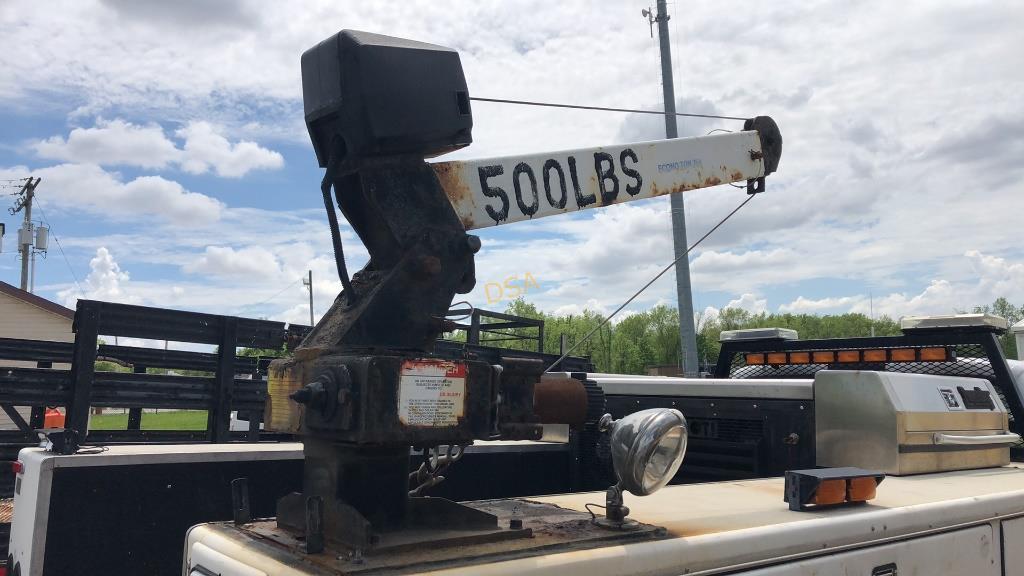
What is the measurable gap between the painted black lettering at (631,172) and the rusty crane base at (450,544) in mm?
1382

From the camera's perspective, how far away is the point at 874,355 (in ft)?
14.6

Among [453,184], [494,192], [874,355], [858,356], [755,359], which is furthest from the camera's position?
[755,359]

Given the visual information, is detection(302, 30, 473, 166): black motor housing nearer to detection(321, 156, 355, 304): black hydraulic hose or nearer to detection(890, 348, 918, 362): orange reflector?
detection(321, 156, 355, 304): black hydraulic hose

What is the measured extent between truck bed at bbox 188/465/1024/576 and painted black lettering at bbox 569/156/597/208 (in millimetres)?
1025

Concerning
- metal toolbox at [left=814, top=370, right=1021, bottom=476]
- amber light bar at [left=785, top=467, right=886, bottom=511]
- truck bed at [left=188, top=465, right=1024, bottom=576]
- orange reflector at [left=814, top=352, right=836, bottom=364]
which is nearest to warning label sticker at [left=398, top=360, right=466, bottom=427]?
truck bed at [left=188, top=465, right=1024, bottom=576]

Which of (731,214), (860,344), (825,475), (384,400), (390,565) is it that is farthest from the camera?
(860,344)

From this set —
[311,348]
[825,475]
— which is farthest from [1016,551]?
[311,348]

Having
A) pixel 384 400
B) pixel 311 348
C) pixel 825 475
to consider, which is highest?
pixel 311 348

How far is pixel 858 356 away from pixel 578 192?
7.46 feet

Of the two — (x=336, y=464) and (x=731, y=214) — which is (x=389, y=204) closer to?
(x=336, y=464)

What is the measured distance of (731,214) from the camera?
4.30m

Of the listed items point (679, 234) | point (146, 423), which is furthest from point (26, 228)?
point (679, 234)

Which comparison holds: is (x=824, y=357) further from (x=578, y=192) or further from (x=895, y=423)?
(x=578, y=192)

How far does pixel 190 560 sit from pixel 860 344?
375 centimetres
